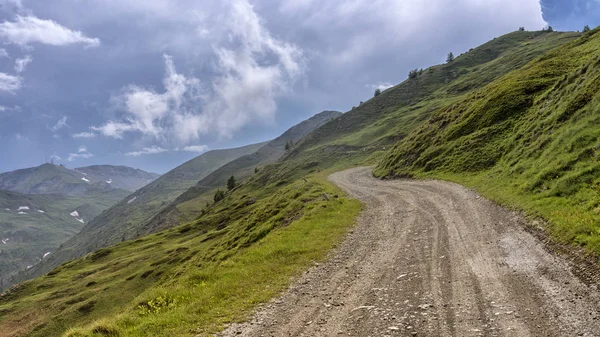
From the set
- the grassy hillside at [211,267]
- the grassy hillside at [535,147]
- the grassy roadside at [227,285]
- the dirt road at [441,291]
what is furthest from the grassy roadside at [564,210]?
the grassy hillside at [211,267]

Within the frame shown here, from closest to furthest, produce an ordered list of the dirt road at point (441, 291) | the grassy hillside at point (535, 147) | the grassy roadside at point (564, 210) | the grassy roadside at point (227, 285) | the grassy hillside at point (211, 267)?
the dirt road at point (441, 291)
the grassy roadside at point (227, 285)
the grassy roadside at point (564, 210)
the grassy hillside at point (211, 267)
the grassy hillside at point (535, 147)

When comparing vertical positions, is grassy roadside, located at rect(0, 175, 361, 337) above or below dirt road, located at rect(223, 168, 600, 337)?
above

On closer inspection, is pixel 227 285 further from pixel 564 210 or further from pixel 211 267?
pixel 564 210

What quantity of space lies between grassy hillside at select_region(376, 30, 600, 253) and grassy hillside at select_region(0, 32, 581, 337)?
41.5 feet

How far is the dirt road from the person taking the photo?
9.78 meters

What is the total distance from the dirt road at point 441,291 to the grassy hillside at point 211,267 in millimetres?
2306

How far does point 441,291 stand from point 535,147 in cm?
2447

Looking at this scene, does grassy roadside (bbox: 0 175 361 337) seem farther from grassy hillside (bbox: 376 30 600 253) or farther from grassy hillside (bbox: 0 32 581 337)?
grassy hillside (bbox: 376 30 600 253)

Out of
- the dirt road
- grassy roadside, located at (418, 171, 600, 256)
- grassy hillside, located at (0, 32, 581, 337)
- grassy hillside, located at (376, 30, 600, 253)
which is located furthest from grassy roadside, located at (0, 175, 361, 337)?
grassy hillside, located at (376, 30, 600, 253)

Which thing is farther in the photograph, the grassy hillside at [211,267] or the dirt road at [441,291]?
the grassy hillside at [211,267]

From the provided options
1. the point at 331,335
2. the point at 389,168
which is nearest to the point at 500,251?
the point at 331,335

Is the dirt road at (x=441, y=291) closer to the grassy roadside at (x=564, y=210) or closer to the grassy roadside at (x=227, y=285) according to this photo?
the grassy roadside at (x=564, y=210)

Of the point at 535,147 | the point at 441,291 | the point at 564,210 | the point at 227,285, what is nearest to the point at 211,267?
the point at 227,285

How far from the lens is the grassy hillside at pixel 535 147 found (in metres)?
17.8
